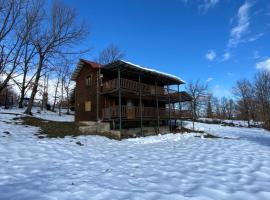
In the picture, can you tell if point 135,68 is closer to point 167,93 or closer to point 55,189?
point 167,93

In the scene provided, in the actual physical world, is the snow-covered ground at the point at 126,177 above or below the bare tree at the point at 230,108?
below

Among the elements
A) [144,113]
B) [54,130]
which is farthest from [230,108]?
[54,130]

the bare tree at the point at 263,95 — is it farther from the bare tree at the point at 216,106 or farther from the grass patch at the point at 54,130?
the grass patch at the point at 54,130

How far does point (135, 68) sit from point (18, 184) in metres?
14.3

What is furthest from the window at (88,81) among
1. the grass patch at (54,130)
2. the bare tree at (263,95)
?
the bare tree at (263,95)

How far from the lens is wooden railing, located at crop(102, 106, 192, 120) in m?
18.1

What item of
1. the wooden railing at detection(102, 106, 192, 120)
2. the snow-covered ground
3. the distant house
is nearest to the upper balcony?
the distant house

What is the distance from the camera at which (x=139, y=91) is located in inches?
765

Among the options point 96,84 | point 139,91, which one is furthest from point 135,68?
point 96,84

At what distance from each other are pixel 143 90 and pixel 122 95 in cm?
196

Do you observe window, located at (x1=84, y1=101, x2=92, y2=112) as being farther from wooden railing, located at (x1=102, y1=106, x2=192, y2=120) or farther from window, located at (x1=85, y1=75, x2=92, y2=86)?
wooden railing, located at (x1=102, y1=106, x2=192, y2=120)

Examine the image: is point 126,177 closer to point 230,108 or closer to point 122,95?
point 122,95

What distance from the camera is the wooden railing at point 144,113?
18094 millimetres

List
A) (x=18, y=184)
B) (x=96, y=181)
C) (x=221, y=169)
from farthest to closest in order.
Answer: (x=221, y=169) < (x=96, y=181) < (x=18, y=184)
